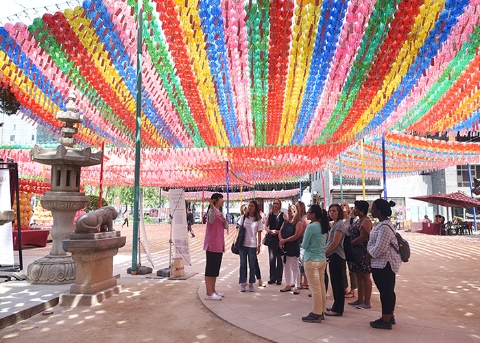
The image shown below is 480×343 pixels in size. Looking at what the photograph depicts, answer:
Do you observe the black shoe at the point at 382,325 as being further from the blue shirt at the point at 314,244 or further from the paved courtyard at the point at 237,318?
the blue shirt at the point at 314,244

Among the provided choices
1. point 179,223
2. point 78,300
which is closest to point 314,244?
point 78,300

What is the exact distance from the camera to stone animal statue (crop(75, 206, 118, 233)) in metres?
5.29

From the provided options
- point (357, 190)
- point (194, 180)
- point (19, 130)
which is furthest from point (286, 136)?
point (19, 130)

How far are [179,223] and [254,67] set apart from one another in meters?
3.34

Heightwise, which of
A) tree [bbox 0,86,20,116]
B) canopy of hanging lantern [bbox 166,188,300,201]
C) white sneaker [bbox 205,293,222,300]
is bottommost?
white sneaker [bbox 205,293,222,300]

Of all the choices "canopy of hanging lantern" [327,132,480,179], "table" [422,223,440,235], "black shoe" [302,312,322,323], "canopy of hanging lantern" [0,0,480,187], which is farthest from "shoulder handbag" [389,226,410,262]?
"table" [422,223,440,235]

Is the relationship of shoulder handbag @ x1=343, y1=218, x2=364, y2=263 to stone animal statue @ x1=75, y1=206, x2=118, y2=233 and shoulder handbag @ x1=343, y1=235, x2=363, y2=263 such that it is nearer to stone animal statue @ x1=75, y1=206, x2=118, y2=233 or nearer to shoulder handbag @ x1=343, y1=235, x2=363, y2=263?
shoulder handbag @ x1=343, y1=235, x2=363, y2=263

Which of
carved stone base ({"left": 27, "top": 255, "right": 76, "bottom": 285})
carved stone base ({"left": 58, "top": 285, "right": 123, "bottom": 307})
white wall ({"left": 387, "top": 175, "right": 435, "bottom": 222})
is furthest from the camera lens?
white wall ({"left": 387, "top": 175, "right": 435, "bottom": 222})

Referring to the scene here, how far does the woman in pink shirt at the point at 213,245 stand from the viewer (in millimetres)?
5062

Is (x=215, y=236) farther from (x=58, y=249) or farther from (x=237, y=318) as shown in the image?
(x=58, y=249)

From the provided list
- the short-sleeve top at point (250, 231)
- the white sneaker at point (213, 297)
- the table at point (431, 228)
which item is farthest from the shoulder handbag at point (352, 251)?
the table at point (431, 228)

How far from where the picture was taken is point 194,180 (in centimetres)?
2361

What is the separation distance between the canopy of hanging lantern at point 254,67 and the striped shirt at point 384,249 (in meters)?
2.68

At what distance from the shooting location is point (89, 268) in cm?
528
